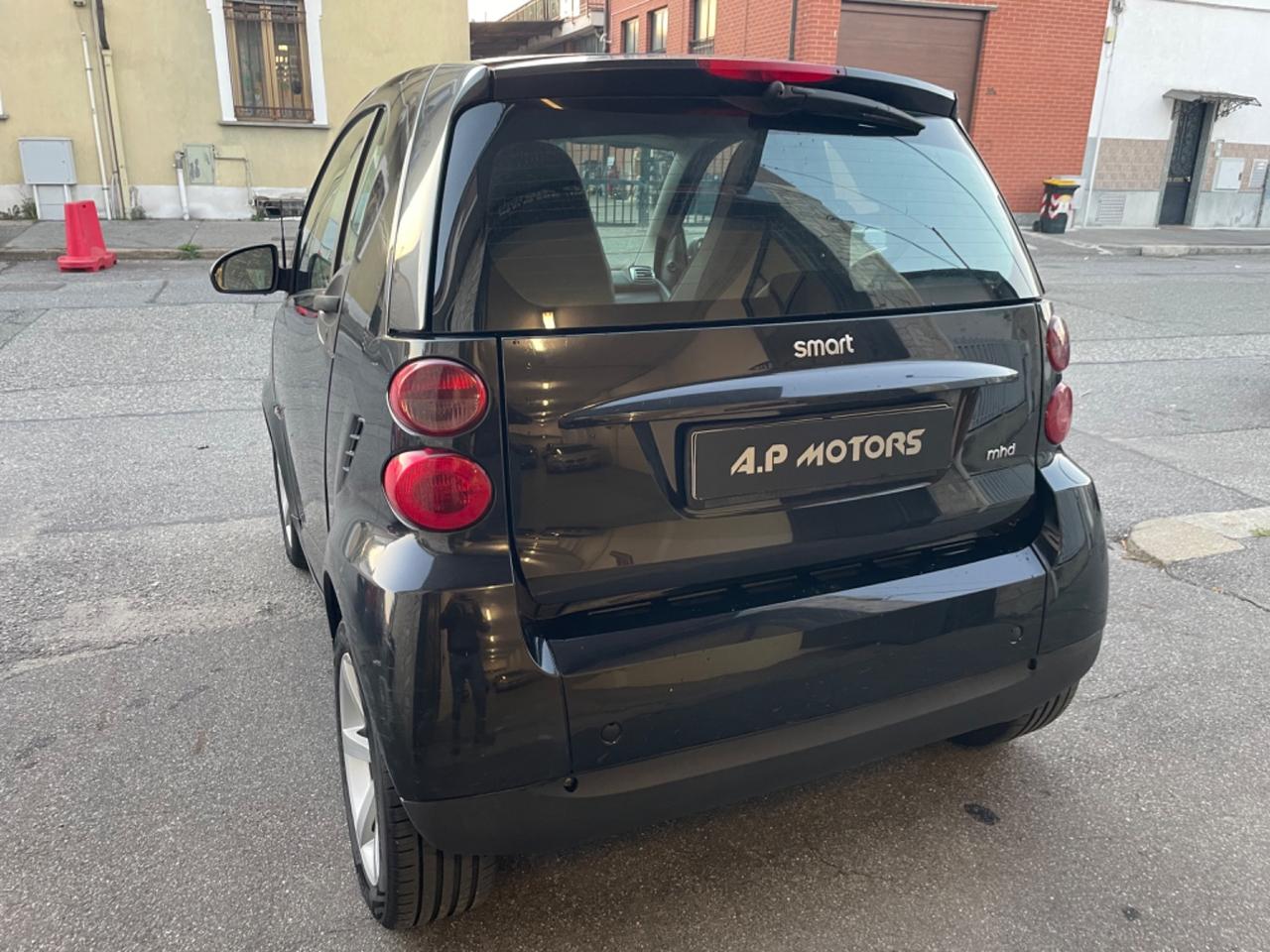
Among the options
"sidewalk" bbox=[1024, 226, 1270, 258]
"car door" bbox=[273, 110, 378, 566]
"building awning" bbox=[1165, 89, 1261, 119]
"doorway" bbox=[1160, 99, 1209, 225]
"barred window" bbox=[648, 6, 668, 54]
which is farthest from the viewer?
"barred window" bbox=[648, 6, 668, 54]

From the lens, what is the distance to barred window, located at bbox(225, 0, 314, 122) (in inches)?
575

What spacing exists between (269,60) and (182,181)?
227cm

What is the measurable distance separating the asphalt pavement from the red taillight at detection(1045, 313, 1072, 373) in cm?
117

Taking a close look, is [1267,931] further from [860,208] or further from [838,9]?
[838,9]

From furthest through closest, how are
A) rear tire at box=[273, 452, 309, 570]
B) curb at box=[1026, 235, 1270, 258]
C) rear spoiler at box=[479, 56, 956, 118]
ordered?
curb at box=[1026, 235, 1270, 258], rear tire at box=[273, 452, 309, 570], rear spoiler at box=[479, 56, 956, 118]

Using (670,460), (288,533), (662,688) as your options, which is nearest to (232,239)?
(288,533)

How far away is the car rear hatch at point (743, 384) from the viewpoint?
1.85 metres

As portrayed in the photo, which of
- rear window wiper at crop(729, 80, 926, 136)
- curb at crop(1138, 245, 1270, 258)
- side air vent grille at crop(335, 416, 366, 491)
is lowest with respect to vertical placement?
curb at crop(1138, 245, 1270, 258)

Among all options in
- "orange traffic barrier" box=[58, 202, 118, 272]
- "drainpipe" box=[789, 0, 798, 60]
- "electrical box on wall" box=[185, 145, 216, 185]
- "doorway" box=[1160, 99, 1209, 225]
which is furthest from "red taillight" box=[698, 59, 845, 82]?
"doorway" box=[1160, 99, 1209, 225]

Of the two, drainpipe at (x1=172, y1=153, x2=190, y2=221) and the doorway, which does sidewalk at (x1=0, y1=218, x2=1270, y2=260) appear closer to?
drainpipe at (x1=172, y1=153, x2=190, y2=221)

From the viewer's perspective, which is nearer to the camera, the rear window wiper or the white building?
the rear window wiper

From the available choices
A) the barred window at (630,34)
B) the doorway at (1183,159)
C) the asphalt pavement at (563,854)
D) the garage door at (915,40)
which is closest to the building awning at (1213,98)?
the doorway at (1183,159)

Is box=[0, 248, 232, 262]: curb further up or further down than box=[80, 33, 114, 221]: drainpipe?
further down

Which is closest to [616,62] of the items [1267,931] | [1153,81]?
[1267,931]
